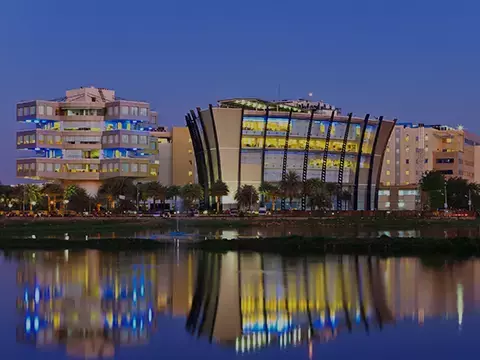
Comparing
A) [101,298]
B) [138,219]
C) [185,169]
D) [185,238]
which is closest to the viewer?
[101,298]

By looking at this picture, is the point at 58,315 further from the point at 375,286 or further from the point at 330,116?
the point at 330,116

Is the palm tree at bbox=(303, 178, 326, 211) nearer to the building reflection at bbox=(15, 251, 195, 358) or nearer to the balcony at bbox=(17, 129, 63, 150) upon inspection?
the balcony at bbox=(17, 129, 63, 150)

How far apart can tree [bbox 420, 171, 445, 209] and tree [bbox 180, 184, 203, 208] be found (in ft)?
176

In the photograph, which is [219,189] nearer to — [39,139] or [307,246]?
[39,139]

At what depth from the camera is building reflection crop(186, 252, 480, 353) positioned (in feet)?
98.4

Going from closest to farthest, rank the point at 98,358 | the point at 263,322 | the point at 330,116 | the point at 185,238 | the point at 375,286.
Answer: the point at 98,358
the point at 263,322
the point at 375,286
the point at 185,238
the point at 330,116

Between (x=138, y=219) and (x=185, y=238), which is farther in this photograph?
(x=138, y=219)

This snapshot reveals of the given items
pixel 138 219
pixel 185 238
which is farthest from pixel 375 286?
pixel 138 219

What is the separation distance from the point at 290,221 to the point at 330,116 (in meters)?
43.4

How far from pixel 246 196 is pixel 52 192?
134 feet

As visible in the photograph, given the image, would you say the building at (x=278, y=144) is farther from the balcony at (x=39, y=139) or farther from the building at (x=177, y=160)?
the balcony at (x=39, y=139)

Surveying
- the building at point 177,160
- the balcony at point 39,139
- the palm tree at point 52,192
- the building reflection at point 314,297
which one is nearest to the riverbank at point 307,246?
the building reflection at point 314,297

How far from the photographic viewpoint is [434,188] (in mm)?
168750

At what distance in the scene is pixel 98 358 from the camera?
987 inches
